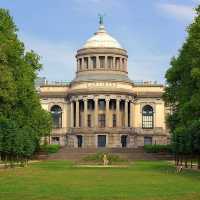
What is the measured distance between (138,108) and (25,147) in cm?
6960

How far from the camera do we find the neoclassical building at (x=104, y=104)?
407ft

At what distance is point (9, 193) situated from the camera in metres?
27.1

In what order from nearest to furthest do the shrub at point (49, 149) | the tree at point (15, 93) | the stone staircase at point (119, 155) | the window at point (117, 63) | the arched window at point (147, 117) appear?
the tree at point (15, 93) < the stone staircase at point (119, 155) < the shrub at point (49, 149) < the arched window at point (147, 117) < the window at point (117, 63)

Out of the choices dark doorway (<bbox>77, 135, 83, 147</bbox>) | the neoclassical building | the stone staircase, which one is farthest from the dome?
the stone staircase

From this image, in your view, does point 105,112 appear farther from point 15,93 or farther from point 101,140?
point 15,93

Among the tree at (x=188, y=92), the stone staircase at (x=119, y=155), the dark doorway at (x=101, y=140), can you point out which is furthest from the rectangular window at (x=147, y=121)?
the tree at (x=188, y=92)

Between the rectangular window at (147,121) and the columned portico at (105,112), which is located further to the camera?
the rectangular window at (147,121)

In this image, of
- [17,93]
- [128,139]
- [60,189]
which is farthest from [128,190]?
[128,139]

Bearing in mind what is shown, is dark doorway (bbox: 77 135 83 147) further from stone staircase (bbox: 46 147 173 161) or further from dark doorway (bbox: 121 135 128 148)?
stone staircase (bbox: 46 147 173 161)

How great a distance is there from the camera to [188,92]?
63188 mm

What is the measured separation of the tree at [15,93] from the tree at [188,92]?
15889 millimetres

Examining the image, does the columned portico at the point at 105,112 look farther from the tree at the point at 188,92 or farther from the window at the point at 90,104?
the tree at the point at 188,92

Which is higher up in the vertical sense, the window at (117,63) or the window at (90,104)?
the window at (117,63)

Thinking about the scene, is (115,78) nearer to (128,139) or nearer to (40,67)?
Answer: (128,139)
